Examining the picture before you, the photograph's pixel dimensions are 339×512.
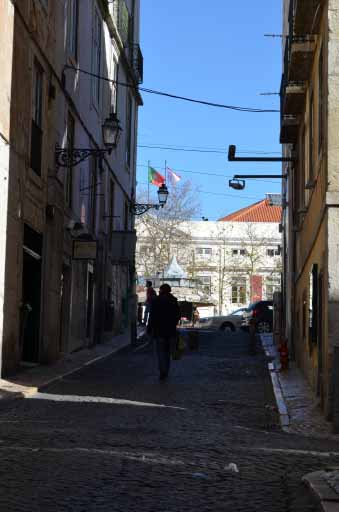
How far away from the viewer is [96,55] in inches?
1073

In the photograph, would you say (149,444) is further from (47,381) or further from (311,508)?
(47,381)

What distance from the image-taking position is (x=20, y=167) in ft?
55.4

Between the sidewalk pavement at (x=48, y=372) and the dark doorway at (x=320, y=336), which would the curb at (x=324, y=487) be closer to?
the dark doorway at (x=320, y=336)

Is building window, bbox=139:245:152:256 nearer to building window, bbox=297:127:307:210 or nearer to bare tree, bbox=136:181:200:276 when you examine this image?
bare tree, bbox=136:181:200:276

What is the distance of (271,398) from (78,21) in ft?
40.9

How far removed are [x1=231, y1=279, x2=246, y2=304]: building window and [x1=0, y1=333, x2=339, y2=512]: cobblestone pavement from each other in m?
65.8

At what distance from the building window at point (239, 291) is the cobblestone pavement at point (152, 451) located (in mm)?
65840

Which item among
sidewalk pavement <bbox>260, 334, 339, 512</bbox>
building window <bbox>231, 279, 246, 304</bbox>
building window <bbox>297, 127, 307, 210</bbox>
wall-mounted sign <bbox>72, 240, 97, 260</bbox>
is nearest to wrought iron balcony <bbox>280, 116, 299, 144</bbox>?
building window <bbox>297, 127, 307, 210</bbox>

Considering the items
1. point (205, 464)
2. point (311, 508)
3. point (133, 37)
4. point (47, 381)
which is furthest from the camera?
point (133, 37)

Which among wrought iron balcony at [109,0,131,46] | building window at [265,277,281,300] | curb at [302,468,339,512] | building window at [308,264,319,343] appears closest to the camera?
curb at [302,468,339,512]

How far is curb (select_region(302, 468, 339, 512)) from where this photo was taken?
19.8ft

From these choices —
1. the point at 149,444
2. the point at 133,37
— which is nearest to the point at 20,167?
the point at 149,444

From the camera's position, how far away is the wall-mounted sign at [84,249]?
22781mm

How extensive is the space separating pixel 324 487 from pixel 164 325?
34.9 feet
